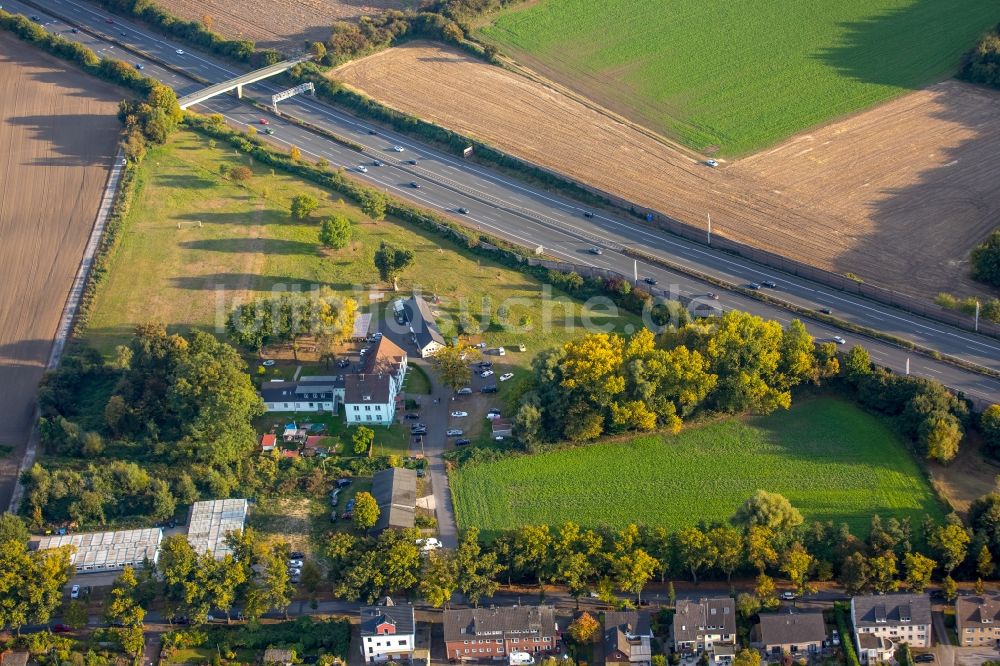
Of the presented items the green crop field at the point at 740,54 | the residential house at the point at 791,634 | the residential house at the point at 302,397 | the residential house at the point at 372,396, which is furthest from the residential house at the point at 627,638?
the green crop field at the point at 740,54

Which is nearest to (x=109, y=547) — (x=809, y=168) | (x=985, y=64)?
(x=809, y=168)

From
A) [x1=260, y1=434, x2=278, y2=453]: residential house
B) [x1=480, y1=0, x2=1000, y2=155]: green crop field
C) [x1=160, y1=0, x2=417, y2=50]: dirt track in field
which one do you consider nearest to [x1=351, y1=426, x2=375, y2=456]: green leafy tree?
[x1=260, y1=434, x2=278, y2=453]: residential house

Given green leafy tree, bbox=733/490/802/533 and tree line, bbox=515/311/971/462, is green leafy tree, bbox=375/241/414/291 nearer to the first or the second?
tree line, bbox=515/311/971/462

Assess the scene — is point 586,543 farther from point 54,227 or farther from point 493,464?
point 54,227

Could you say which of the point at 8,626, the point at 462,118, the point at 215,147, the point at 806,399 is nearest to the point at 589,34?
the point at 462,118

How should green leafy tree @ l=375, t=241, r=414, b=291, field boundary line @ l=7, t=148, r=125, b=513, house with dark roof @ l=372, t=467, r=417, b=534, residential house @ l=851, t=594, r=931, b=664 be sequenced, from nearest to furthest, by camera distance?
residential house @ l=851, t=594, r=931, b=664 → house with dark roof @ l=372, t=467, r=417, b=534 → field boundary line @ l=7, t=148, r=125, b=513 → green leafy tree @ l=375, t=241, r=414, b=291

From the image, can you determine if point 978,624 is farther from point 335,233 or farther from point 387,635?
point 335,233

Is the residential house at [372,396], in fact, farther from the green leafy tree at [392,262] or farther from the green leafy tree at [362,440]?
the green leafy tree at [392,262]


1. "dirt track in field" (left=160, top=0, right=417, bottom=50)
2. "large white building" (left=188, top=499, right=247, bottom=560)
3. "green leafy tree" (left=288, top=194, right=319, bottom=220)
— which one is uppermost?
"dirt track in field" (left=160, top=0, right=417, bottom=50)
